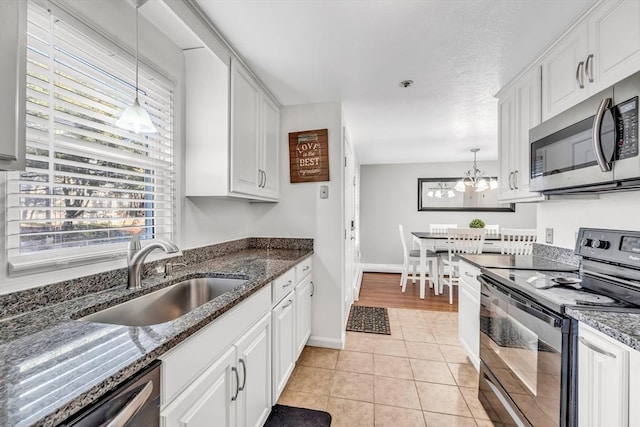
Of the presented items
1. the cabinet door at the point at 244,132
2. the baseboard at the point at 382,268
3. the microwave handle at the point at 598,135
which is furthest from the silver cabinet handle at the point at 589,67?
the baseboard at the point at 382,268

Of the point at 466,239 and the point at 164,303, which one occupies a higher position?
the point at 466,239

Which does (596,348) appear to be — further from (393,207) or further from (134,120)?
(393,207)

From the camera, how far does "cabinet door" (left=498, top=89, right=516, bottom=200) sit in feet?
7.27

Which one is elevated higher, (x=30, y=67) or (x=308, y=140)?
(x=308, y=140)

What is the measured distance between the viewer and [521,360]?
1.37 meters

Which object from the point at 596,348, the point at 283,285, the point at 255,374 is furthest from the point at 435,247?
the point at 255,374

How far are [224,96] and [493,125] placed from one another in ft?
10.2

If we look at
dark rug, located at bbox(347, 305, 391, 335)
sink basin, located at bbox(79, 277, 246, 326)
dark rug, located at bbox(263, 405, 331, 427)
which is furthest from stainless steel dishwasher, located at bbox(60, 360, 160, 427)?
dark rug, located at bbox(347, 305, 391, 335)

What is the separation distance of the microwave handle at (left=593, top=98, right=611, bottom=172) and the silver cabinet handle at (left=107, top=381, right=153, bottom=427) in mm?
1903

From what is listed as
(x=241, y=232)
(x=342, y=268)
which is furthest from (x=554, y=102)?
(x=241, y=232)

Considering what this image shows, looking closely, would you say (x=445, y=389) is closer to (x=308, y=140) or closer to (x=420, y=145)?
(x=308, y=140)

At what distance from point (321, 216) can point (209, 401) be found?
1.80m

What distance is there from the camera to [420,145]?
4.28 m

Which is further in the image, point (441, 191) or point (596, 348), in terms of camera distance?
point (441, 191)
